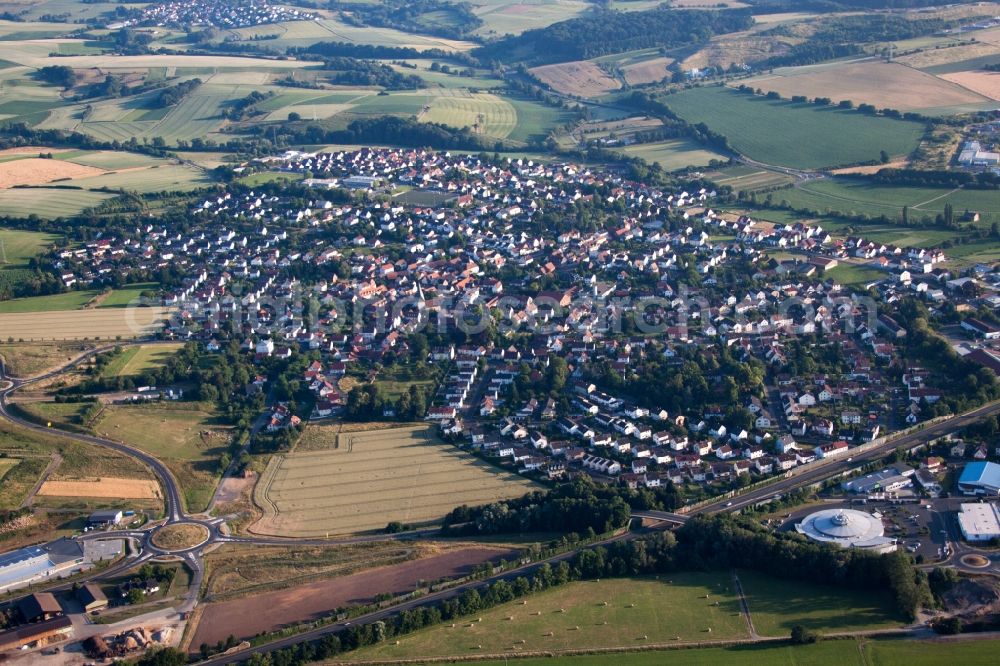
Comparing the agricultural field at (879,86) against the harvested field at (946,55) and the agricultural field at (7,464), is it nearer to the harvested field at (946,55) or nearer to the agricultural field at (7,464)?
the harvested field at (946,55)

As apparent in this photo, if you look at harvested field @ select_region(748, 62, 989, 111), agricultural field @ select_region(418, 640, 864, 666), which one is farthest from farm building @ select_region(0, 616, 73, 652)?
harvested field @ select_region(748, 62, 989, 111)

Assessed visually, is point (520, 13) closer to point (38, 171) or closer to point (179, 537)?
point (38, 171)

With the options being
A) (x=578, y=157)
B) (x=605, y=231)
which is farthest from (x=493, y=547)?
(x=578, y=157)

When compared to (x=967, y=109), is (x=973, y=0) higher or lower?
higher

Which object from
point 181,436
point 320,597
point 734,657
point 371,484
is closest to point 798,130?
point 371,484

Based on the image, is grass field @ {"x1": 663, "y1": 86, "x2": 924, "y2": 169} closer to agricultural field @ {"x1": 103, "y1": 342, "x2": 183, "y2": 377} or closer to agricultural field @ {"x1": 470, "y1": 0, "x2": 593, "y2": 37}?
agricultural field @ {"x1": 103, "y1": 342, "x2": 183, "y2": 377}

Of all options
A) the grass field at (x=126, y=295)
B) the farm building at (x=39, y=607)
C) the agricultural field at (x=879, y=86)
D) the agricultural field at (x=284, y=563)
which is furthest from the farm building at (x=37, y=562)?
the agricultural field at (x=879, y=86)

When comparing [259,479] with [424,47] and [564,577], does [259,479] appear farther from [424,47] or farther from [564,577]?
[424,47]
